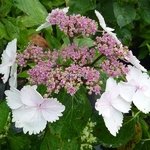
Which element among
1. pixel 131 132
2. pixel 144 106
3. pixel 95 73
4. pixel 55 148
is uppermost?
pixel 95 73

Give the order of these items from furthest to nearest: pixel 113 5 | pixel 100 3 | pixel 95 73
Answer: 1. pixel 100 3
2. pixel 113 5
3. pixel 95 73

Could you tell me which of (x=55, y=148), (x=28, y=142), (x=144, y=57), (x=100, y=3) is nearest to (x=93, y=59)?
(x=55, y=148)

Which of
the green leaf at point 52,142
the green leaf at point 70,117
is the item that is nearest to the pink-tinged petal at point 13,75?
the green leaf at point 70,117

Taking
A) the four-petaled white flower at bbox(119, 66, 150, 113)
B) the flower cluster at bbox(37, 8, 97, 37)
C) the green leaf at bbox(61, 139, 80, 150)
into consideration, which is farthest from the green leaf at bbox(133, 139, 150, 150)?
the flower cluster at bbox(37, 8, 97, 37)

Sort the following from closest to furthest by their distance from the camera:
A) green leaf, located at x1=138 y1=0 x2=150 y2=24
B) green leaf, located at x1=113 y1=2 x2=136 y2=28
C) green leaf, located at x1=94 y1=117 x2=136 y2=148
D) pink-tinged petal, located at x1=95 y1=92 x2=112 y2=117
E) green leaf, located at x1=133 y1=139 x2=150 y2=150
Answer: pink-tinged petal, located at x1=95 y1=92 x2=112 y2=117 → green leaf, located at x1=94 y1=117 x2=136 y2=148 → green leaf, located at x1=133 y1=139 x2=150 y2=150 → green leaf, located at x1=113 y1=2 x2=136 y2=28 → green leaf, located at x1=138 y1=0 x2=150 y2=24

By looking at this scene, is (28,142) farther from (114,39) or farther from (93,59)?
(114,39)

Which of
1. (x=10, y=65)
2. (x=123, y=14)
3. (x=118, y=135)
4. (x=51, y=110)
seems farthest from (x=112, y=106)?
(x=123, y=14)

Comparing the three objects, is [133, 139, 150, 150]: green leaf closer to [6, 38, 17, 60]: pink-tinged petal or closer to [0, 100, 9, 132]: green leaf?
[0, 100, 9, 132]: green leaf
